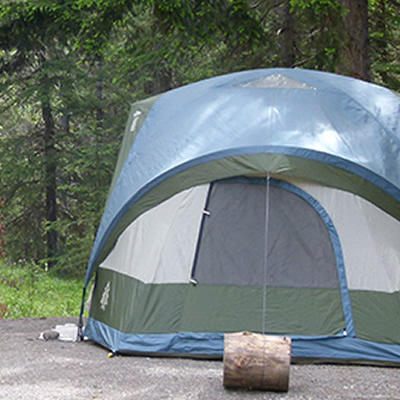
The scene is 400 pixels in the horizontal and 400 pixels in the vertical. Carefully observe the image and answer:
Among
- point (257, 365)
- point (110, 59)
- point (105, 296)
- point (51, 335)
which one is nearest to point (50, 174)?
point (110, 59)

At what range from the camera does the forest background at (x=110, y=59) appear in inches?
399

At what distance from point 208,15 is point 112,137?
825 centimetres

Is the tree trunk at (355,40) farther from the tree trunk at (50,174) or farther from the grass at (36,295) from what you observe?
the tree trunk at (50,174)

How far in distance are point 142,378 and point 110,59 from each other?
795 cm

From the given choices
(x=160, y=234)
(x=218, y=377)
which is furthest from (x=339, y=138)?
(x=218, y=377)

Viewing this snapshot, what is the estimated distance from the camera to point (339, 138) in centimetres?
688

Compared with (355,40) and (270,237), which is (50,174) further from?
(270,237)

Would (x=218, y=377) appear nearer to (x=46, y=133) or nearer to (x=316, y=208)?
(x=316, y=208)

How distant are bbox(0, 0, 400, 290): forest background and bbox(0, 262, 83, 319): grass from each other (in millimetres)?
411

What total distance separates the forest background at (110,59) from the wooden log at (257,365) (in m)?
4.91

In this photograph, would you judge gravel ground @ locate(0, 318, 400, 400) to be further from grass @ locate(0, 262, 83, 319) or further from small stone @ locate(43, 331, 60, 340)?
grass @ locate(0, 262, 83, 319)

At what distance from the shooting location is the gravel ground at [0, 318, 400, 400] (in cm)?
514

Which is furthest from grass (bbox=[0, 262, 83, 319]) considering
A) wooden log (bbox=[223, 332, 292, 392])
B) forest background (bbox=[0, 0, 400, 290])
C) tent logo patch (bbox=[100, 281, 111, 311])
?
wooden log (bbox=[223, 332, 292, 392])

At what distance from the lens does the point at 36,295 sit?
13133 millimetres
